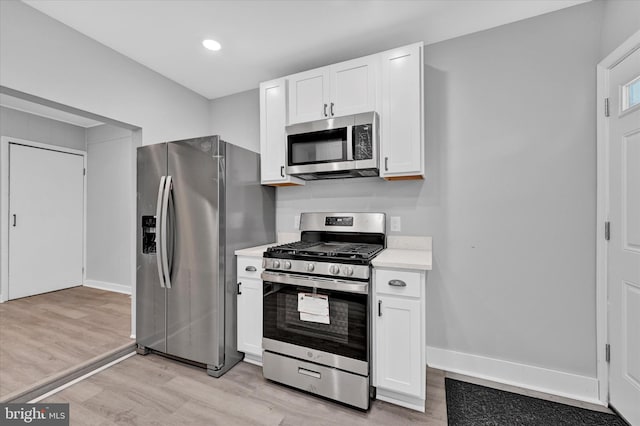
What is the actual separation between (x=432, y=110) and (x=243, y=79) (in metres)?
1.92

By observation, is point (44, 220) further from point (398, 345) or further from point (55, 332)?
point (398, 345)

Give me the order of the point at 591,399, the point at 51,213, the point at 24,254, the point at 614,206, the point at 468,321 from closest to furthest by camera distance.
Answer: the point at 614,206 → the point at 591,399 → the point at 468,321 → the point at 24,254 → the point at 51,213

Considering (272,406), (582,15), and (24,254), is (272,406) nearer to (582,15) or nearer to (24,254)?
(582,15)

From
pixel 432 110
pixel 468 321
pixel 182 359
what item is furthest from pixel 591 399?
pixel 182 359

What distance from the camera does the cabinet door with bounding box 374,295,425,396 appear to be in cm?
178

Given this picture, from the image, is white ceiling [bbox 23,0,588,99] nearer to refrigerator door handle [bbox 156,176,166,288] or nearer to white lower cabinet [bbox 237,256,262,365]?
refrigerator door handle [bbox 156,176,166,288]

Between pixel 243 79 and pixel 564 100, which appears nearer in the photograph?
pixel 564 100

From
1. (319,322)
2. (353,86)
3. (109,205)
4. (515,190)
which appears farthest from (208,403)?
(109,205)

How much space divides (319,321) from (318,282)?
0.27 m

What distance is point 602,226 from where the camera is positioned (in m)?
1.89

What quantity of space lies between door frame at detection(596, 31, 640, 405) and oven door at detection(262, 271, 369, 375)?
1.56m

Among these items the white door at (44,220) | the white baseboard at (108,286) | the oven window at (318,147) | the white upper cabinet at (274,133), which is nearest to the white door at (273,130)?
the white upper cabinet at (274,133)

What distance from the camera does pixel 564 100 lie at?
202cm

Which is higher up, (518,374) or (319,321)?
(319,321)
